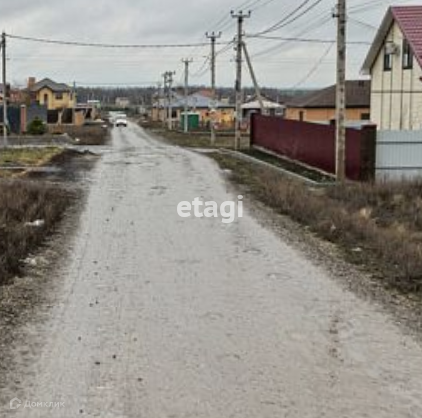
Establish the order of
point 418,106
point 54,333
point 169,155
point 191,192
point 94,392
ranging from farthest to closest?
point 169,155 → point 418,106 → point 191,192 → point 54,333 → point 94,392

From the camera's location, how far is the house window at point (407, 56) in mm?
30297

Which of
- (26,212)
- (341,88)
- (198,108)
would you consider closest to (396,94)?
(341,88)

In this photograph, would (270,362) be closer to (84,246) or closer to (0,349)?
(0,349)

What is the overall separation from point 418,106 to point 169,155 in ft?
38.0

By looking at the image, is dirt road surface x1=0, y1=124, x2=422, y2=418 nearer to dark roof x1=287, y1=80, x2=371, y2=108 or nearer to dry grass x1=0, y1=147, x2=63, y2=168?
dry grass x1=0, y1=147, x2=63, y2=168

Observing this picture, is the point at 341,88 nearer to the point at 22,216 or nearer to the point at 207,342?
the point at 22,216

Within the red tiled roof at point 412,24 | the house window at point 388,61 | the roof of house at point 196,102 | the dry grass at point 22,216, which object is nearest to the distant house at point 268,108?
the roof of house at point 196,102

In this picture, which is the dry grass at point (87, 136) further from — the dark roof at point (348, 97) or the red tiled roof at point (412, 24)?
the red tiled roof at point (412, 24)

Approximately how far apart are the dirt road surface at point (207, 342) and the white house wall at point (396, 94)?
1983cm

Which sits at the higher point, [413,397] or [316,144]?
[316,144]

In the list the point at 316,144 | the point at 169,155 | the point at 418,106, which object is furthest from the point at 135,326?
the point at 169,155

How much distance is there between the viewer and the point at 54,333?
22.4 feet

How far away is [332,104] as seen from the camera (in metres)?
56.8

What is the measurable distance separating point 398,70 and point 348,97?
2418 centimetres
